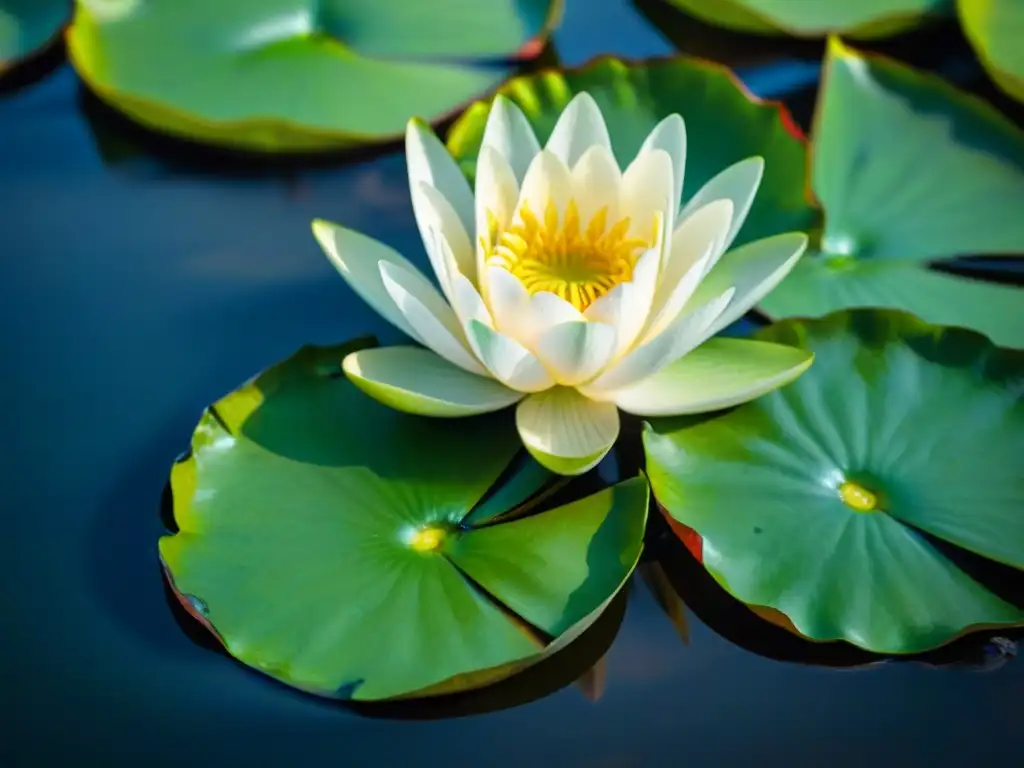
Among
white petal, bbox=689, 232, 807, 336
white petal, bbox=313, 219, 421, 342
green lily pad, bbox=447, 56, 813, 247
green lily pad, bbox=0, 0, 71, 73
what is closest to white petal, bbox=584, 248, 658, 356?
white petal, bbox=689, 232, 807, 336

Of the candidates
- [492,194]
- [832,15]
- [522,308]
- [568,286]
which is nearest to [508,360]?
[522,308]

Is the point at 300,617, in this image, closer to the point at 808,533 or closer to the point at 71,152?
the point at 808,533

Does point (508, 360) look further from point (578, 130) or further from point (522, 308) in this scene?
point (578, 130)

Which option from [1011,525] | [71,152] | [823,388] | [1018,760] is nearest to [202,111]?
[71,152]

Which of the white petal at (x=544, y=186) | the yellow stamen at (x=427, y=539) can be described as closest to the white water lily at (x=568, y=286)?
the white petal at (x=544, y=186)

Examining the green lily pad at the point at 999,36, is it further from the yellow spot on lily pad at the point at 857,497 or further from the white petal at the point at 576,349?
the white petal at the point at 576,349

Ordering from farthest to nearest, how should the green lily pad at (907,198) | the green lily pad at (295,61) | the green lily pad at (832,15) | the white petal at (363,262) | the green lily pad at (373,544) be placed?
1. the green lily pad at (832,15)
2. the green lily pad at (295,61)
3. the green lily pad at (907,198)
4. the white petal at (363,262)
5. the green lily pad at (373,544)
